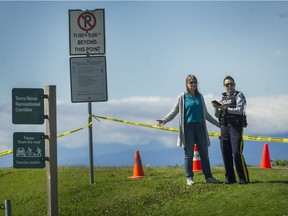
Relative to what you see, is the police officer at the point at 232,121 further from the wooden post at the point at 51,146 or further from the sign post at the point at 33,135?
the sign post at the point at 33,135

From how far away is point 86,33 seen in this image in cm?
1923

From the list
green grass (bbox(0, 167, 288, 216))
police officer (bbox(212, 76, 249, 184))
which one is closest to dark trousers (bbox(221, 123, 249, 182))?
police officer (bbox(212, 76, 249, 184))

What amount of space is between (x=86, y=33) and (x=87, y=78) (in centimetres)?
117

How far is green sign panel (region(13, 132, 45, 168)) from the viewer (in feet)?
44.4

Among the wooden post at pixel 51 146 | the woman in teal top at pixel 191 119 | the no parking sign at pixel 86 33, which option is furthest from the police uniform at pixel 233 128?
the no parking sign at pixel 86 33

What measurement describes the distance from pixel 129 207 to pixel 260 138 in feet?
17.5

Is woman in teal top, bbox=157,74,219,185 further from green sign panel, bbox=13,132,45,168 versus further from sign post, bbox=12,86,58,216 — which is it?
green sign panel, bbox=13,132,45,168

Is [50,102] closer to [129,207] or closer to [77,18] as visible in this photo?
[129,207]

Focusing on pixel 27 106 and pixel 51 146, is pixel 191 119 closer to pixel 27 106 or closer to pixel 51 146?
pixel 51 146

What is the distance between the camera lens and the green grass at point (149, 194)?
1520 cm

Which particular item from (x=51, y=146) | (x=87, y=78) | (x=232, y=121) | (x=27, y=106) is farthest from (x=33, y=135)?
(x=87, y=78)

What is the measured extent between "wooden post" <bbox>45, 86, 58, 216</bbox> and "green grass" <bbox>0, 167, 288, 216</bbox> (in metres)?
2.62

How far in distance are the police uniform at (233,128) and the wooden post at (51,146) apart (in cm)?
420

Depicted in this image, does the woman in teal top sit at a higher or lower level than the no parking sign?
A: lower
